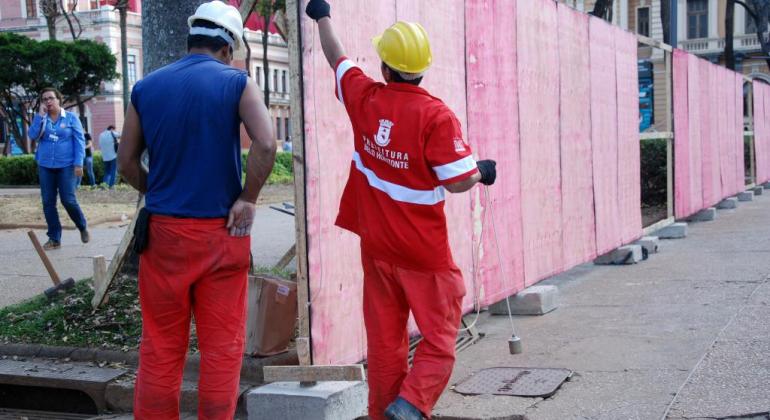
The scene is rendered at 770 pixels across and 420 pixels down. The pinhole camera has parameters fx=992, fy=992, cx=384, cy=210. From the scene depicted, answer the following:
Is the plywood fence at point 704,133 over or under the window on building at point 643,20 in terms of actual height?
under

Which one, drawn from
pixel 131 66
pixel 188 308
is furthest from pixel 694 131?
pixel 131 66

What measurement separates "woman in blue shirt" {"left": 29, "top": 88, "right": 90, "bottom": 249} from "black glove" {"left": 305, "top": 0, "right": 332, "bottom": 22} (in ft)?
22.3

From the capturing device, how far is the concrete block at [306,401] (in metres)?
4.83

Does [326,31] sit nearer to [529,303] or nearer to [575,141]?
[529,303]

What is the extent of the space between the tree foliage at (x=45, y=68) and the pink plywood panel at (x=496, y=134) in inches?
1260

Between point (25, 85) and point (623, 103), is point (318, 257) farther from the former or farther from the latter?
point (25, 85)

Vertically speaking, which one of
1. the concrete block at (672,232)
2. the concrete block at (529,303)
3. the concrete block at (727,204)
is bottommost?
the concrete block at (529,303)

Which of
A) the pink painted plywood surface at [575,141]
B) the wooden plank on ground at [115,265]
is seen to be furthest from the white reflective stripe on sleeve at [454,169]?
the pink painted plywood surface at [575,141]

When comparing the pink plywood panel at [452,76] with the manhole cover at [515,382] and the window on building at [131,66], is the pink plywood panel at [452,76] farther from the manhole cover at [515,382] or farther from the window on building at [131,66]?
the window on building at [131,66]

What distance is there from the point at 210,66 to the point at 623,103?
7.06m

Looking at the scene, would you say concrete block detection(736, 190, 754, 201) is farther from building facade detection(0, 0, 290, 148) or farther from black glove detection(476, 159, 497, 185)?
building facade detection(0, 0, 290, 148)

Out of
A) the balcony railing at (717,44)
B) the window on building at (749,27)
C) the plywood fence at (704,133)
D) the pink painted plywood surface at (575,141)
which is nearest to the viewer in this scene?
the pink painted plywood surface at (575,141)

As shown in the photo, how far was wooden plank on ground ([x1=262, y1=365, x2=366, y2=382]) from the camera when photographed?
4.79 metres

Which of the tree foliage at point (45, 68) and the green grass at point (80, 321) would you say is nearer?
the green grass at point (80, 321)
